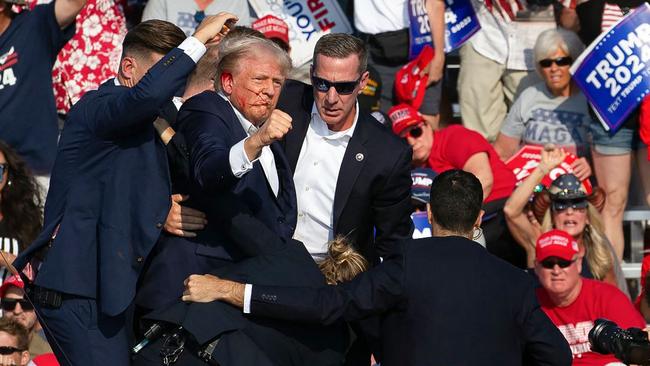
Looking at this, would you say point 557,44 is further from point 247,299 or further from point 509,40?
point 247,299

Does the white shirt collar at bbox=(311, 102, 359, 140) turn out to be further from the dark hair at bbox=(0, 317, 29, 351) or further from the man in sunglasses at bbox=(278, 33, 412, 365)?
the dark hair at bbox=(0, 317, 29, 351)

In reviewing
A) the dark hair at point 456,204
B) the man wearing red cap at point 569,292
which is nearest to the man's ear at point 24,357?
the man wearing red cap at point 569,292

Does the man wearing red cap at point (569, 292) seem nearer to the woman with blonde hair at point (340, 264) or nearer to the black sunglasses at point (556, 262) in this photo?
the black sunglasses at point (556, 262)

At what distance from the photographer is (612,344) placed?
535cm

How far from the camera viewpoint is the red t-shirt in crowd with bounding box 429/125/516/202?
8688 mm

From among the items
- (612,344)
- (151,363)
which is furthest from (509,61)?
(151,363)

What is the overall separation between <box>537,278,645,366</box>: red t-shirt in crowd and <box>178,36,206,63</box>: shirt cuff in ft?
10.7

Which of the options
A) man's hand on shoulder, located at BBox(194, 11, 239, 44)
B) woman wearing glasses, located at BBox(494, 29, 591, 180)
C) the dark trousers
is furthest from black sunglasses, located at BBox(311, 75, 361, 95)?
woman wearing glasses, located at BBox(494, 29, 591, 180)

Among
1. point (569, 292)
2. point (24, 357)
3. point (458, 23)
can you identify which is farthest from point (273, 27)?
point (24, 357)

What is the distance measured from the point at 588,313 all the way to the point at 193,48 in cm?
343

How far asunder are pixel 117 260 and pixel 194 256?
0.31 m

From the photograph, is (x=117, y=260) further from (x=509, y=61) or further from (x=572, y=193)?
(x=509, y=61)

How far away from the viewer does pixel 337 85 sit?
6016mm

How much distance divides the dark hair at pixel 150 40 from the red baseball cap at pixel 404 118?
334 cm
